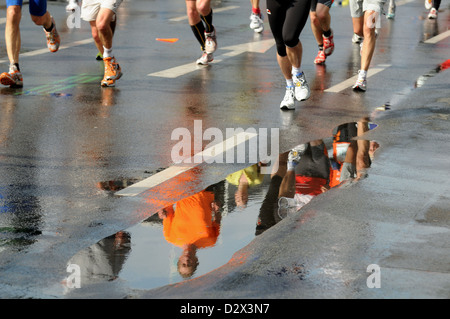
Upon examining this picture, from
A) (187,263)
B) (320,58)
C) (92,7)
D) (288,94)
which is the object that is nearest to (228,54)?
(320,58)

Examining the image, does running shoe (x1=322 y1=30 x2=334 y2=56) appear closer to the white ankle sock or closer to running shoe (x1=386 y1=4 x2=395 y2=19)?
the white ankle sock

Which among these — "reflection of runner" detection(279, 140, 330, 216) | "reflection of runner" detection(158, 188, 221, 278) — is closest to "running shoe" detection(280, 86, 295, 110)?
"reflection of runner" detection(279, 140, 330, 216)

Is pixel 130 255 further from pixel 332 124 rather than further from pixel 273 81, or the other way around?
pixel 273 81

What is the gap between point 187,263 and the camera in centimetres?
481

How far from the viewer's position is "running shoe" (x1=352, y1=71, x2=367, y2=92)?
9.85 metres

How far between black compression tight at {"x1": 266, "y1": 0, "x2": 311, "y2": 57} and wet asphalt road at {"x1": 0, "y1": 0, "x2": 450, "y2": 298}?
2.45 ft

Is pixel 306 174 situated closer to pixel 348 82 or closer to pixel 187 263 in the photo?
pixel 187 263

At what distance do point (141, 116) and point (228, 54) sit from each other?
157 inches

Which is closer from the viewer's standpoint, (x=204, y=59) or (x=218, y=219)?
(x=218, y=219)

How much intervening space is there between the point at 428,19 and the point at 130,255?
12985 millimetres

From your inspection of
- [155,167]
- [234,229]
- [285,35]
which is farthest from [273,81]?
[234,229]

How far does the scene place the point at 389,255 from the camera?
4.91 m

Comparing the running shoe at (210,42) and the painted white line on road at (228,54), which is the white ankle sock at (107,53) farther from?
the running shoe at (210,42)

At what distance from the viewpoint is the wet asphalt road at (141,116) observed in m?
5.16
